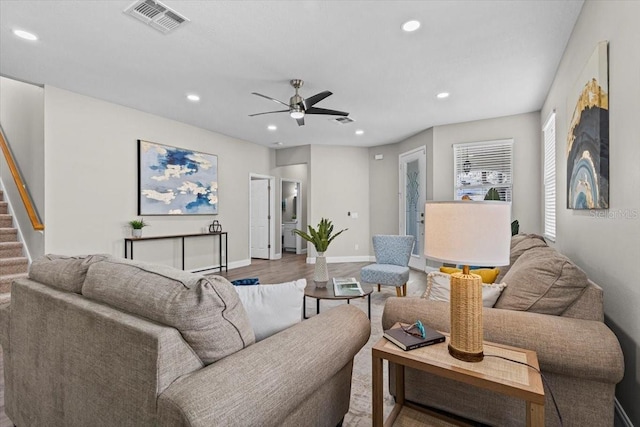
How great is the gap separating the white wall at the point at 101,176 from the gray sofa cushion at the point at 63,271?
2.65 meters

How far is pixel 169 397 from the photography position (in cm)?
84

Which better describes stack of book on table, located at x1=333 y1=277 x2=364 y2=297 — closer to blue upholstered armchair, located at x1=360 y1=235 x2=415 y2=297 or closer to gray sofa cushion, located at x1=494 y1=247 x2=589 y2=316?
blue upholstered armchair, located at x1=360 y1=235 x2=415 y2=297

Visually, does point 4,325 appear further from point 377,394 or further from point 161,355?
point 377,394

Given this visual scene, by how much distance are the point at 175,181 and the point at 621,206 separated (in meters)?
5.25

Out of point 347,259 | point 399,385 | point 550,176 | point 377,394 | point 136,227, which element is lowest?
point 347,259

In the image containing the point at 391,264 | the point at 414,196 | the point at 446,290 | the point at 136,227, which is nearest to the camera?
the point at 446,290

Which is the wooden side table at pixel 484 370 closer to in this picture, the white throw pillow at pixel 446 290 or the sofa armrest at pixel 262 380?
the sofa armrest at pixel 262 380

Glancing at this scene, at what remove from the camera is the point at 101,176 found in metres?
4.06

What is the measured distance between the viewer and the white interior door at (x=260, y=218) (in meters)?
7.18

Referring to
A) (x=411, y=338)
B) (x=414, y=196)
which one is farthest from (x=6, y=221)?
(x=414, y=196)

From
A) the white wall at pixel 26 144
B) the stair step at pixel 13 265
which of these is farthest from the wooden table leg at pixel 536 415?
the stair step at pixel 13 265

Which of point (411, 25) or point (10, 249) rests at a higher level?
point (411, 25)

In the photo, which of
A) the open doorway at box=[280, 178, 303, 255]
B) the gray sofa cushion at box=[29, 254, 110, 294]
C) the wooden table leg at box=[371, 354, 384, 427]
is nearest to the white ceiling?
the gray sofa cushion at box=[29, 254, 110, 294]

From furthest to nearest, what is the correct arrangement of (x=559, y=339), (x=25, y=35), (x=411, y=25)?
(x=25, y=35) → (x=411, y=25) → (x=559, y=339)
